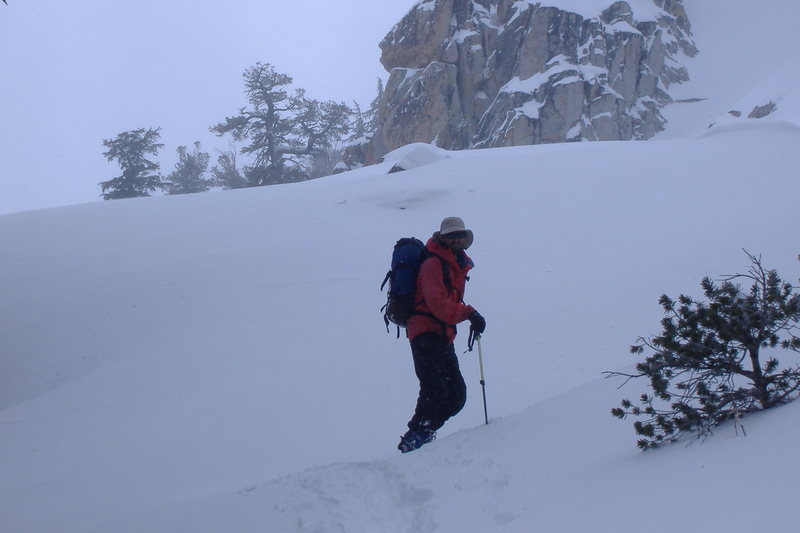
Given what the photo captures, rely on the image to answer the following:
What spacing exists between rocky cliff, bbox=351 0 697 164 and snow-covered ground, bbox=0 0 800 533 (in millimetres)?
22649

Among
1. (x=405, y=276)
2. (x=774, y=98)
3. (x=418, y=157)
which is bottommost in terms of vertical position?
(x=405, y=276)

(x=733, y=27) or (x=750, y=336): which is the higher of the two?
(x=733, y=27)

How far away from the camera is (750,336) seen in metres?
3.72

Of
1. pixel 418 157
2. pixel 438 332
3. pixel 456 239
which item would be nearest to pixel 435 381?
pixel 438 332

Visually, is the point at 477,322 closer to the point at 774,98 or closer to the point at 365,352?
the point at 365,352

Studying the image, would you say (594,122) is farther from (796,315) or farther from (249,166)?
(796,315)

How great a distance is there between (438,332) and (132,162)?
34.5 m

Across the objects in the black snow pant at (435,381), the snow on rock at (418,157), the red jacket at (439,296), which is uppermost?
the snow on rock at (418,157)

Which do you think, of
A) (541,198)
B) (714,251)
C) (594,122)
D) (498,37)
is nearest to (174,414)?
(714,251)

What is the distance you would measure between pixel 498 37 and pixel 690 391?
4152cm

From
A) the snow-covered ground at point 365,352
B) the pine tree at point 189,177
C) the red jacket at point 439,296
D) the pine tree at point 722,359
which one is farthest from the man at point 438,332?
the pine tree at point 189,177

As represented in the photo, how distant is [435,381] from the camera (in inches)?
208

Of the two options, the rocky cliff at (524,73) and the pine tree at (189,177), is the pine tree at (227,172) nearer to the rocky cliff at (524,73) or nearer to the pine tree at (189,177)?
the pine tree at (189,177)

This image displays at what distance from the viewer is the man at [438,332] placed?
5.16m
